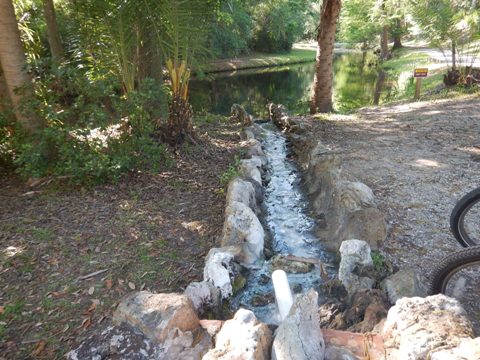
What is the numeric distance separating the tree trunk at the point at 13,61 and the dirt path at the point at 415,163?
3.63m

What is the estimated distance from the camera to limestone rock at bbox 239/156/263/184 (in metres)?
4.43

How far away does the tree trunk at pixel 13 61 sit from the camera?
3.62m

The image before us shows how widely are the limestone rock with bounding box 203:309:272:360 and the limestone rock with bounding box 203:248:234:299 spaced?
0.75 metres

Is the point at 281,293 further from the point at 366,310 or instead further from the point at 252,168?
the point at 252,168

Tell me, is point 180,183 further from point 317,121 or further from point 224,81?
point 224,81

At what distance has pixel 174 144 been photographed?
5125 mm

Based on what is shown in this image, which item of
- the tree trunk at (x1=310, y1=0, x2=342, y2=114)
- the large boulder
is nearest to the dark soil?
the large boulder

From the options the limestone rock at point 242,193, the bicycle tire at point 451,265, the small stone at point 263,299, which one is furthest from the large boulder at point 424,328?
the limestone rock at point 242,193

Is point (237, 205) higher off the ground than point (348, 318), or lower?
higher

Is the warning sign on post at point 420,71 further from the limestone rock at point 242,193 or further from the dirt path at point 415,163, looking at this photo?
the limestone rock at point 242,193

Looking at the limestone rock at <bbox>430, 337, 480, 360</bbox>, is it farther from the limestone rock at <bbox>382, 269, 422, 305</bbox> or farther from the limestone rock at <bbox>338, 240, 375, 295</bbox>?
the limestone rock at <bbox>338, 240, 375, 295</bbox>

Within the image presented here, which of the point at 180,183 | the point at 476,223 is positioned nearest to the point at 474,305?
the point at 476,223

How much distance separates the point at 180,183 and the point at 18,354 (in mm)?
2484

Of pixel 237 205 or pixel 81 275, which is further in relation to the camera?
pixel 237 205
